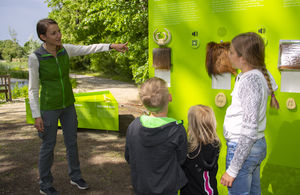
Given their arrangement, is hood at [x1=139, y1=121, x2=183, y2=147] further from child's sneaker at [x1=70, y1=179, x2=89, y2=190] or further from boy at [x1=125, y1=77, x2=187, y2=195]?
child's sneaker at [x1=70, y1=179, x2=89, y2=190]

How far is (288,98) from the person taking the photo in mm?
2031

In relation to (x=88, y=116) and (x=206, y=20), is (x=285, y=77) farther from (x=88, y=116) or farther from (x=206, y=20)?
(x=88, y=116)

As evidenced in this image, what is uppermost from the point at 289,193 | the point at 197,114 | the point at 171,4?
the point at 171,4

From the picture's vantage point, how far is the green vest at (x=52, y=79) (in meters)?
2.37

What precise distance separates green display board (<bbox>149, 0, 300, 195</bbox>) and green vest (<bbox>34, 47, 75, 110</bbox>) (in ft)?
2.82

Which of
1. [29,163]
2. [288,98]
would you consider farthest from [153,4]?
[29,163]

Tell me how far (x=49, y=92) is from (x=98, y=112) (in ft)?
8.02

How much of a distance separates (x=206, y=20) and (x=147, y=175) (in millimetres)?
1399

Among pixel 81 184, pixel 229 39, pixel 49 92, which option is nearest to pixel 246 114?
pixel 229 39

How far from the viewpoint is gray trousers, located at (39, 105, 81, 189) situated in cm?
246

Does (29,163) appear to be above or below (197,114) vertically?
below

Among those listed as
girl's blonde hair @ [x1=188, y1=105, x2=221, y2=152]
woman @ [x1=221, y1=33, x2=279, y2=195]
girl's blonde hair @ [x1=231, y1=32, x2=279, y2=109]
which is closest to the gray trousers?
girl's blonde hair @ [x1=188, y1=105, x2=221, y2=152]

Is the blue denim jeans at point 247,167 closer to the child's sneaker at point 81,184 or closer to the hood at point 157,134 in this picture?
the hood at point 157,134

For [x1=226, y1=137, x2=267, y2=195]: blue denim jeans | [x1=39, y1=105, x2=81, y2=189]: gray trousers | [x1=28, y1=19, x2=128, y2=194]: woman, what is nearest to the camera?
[x1=226, y1=137, x2=267, y2=195]: blue denim jeans
